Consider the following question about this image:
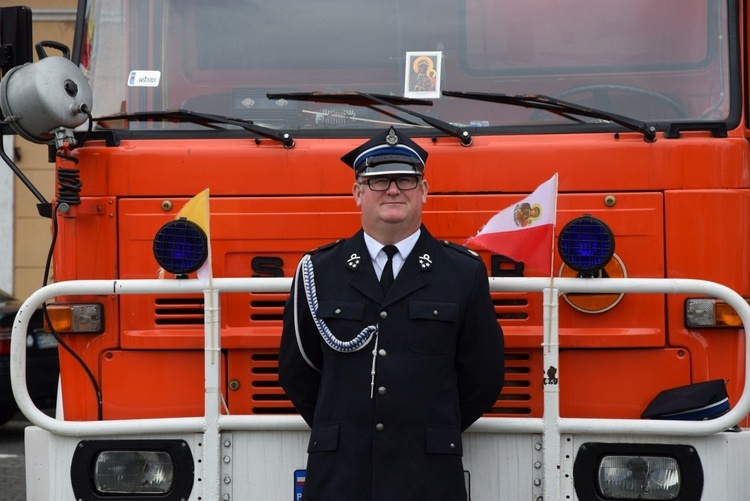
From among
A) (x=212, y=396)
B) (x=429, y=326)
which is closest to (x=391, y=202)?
(x=429, y=326)

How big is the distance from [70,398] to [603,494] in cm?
205

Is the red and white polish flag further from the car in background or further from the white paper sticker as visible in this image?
the car in background

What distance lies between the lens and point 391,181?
4004mm

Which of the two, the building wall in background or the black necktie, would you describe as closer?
the black necktie

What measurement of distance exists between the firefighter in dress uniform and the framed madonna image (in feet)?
2.04

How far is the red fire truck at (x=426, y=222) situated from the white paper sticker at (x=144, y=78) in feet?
0.07

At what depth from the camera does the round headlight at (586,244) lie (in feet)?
13.7

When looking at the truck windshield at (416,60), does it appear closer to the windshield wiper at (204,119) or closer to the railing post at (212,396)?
the windshield wiper at (204,119)

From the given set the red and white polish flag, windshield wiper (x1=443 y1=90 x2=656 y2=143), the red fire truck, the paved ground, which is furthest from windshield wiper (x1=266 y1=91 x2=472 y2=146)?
the paved ground

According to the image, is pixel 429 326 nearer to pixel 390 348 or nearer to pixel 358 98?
pixel 390 348

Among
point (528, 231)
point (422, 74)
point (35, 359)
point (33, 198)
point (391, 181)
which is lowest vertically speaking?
point (35, 359)

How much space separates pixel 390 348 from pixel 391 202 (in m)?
0.49

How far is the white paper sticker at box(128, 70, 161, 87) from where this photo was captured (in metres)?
4.85

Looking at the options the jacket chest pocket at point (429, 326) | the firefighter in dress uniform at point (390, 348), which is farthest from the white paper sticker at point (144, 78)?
the jacket chest pocket at point (429, 326)
